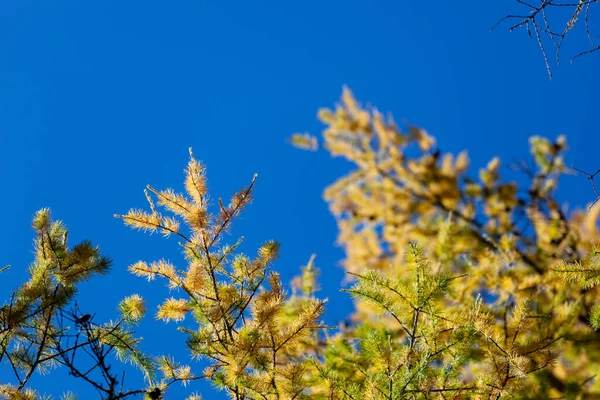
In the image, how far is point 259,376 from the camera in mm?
3502

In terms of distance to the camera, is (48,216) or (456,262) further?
(456,262)

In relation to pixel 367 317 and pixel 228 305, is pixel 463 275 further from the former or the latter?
pixel 367 317

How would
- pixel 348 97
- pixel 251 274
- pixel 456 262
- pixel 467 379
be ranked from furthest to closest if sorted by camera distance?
pixel 348 97, pixel 456 262, pixel 467 379, pixel 251 274

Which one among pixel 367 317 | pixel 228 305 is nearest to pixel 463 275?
pixel 228 305

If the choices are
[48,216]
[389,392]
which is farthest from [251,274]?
[48,216]

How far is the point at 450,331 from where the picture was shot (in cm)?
332

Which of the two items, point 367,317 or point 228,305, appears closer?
point 228,305

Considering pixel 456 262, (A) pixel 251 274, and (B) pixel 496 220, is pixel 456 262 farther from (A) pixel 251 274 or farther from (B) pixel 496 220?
(A) pixel 251 274

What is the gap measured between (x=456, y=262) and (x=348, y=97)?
288 cm

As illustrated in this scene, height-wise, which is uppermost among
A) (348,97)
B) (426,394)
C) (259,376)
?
(348,97)

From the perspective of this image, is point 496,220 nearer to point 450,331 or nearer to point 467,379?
point 467,379

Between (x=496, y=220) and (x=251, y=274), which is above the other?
(x=496, y=220)

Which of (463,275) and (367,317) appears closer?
(463,275)

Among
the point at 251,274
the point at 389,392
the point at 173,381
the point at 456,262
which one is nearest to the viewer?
the point at 389,392
